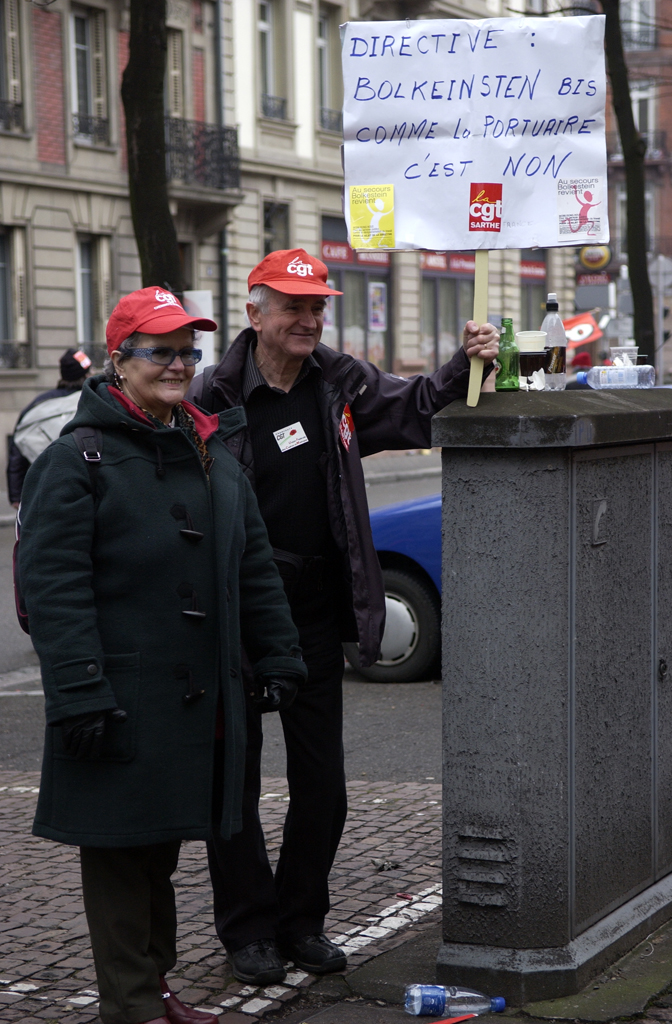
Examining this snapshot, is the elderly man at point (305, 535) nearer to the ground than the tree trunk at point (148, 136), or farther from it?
nearer to the ground

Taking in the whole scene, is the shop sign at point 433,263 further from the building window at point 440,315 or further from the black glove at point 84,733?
the black glove at point 84,733

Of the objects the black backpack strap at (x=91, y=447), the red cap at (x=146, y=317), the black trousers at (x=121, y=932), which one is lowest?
the black trousers at (x=121, y=932)

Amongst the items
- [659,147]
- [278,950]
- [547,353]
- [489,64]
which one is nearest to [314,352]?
[547,353]

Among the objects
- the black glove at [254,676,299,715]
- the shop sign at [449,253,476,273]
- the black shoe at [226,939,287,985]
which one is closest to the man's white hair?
the black glove at [254,676,299,715]

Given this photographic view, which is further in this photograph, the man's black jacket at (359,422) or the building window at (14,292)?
the building window at (14,292)

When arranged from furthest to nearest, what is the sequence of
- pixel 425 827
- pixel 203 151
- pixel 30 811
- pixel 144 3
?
pixel 203 151
pixel 144 3
pixel 30 811
pixel 425 827

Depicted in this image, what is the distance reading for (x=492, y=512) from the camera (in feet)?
12.3

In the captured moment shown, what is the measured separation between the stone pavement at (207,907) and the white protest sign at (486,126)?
2.08 metres

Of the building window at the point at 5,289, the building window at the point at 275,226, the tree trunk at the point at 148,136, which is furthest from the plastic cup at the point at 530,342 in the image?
the building window at the point at 275,226

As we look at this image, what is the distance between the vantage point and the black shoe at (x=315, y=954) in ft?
13.5

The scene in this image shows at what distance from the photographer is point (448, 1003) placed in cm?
375

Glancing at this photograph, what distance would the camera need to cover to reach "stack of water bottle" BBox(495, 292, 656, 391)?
4.00 metres

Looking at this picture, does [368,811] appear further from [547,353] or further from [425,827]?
[547,353]

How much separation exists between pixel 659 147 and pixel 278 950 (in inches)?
2361
